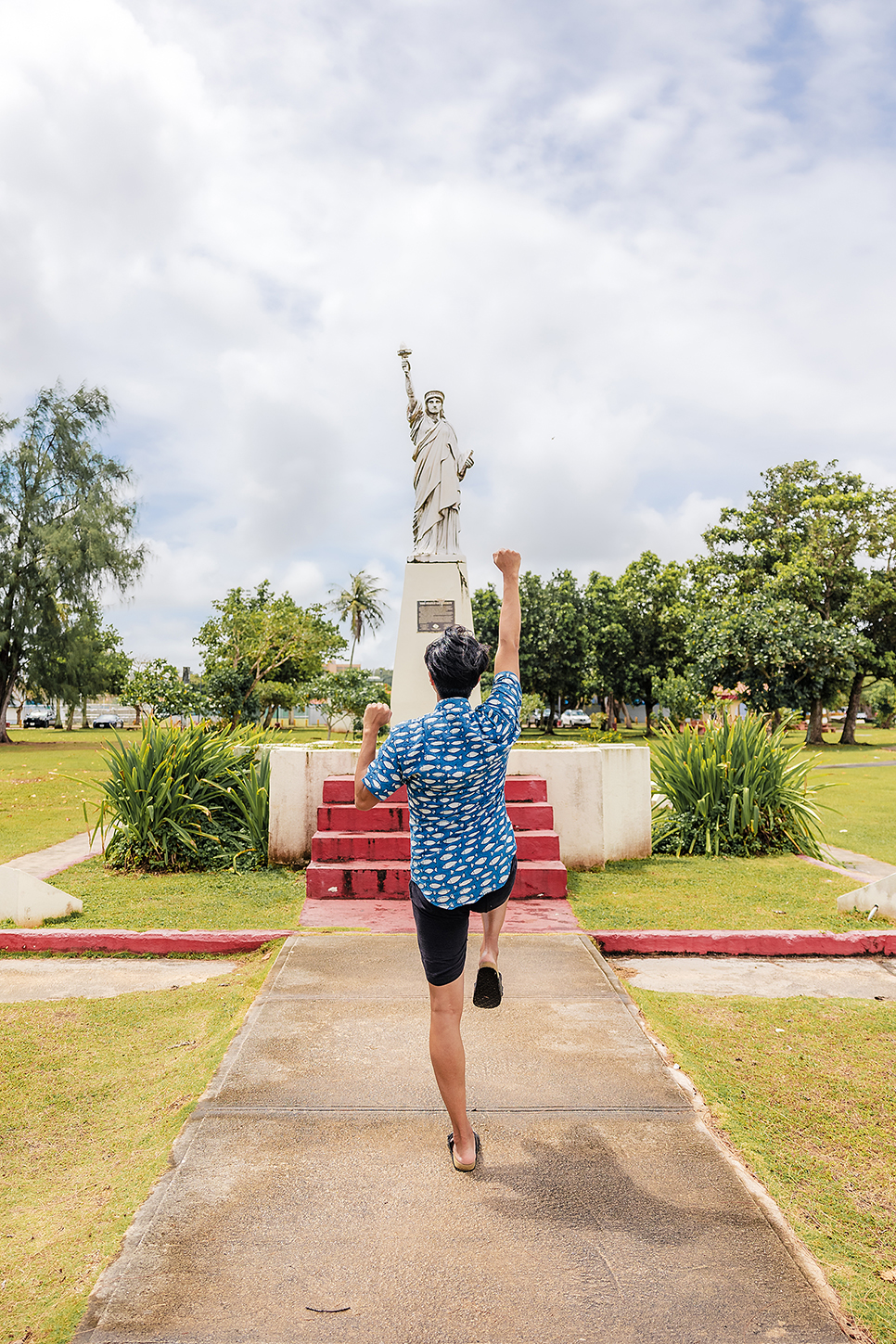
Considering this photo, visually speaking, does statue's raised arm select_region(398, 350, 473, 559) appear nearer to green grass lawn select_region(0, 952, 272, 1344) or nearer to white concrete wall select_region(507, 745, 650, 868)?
white concrete wall select_region(507, 745, 650, 868)

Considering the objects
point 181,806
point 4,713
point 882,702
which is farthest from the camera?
point 882,702

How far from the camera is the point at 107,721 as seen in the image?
5581cm

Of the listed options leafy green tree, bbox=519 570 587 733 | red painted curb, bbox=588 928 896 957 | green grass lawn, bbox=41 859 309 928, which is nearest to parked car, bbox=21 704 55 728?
leafy green tree, bbox=519 570 587 733

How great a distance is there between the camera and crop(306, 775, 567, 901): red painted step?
5.88 meters

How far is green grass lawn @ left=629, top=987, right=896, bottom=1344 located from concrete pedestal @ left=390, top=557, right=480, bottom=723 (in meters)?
4.02

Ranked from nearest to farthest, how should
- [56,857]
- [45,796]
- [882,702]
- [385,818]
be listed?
1. [385,818]
2. [56,857]
3. [45,796]
4. [882,702]

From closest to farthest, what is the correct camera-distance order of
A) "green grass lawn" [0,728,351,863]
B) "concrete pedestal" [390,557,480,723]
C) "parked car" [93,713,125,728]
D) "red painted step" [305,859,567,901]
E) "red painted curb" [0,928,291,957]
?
1. "red painted curb" [0,928,291,957]
2. "red painted step" [305,859,567,901]
3. "concrete pedestal" [390,557,480,723]
4. "green grass lawn" [0,728,351,863]
5. "parked car" [93,713,125,728]

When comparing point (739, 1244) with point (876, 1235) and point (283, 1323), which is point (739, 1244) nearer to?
point (876, 1235)

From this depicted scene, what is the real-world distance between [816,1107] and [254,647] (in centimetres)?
2901

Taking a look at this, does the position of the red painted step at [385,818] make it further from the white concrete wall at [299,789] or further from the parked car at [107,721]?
the parked car at [107,721]

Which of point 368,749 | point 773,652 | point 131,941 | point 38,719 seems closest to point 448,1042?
point 368,749

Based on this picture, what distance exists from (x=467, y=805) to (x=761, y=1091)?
1701 millimetres

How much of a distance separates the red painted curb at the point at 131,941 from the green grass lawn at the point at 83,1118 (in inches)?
22.7

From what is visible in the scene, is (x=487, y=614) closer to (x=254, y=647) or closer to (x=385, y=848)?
(x=254, y=647)
